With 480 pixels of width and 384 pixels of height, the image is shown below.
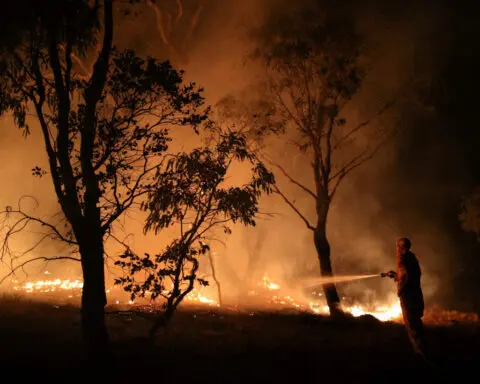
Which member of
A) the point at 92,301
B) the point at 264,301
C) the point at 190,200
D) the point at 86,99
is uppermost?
the point at 86,99

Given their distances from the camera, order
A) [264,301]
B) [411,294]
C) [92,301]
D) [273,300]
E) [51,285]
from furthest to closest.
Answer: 1. [273,300]
2. [51,285]
3. [264,301]
4. [411,294]
5. [92,301]

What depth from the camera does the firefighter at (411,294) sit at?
8.81 meters

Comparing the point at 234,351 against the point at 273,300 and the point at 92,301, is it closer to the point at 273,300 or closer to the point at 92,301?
the point at 92,301

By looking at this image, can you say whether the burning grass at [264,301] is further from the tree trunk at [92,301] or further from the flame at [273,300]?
the tree trunk at [92,301]

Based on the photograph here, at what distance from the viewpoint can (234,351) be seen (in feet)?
32.0

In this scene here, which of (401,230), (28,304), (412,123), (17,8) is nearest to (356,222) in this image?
(401,230)

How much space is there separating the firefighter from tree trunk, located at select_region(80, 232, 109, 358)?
588cm

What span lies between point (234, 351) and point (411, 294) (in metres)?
4.00

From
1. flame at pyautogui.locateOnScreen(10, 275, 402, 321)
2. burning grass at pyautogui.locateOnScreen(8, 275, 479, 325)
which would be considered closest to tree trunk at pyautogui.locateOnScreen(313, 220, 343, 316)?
burning grass at pyautogui.locateOnScreen(8, 275, 479, 325)

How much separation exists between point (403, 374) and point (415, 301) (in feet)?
4.76

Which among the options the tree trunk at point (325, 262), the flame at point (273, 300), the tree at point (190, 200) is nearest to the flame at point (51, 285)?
the flame at point (273, 300)

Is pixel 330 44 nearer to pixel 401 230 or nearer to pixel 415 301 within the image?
pixel 415 301

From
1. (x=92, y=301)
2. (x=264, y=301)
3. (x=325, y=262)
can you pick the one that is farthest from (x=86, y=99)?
(x=264, y=301)

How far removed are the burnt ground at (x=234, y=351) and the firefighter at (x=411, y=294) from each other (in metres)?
0.58
